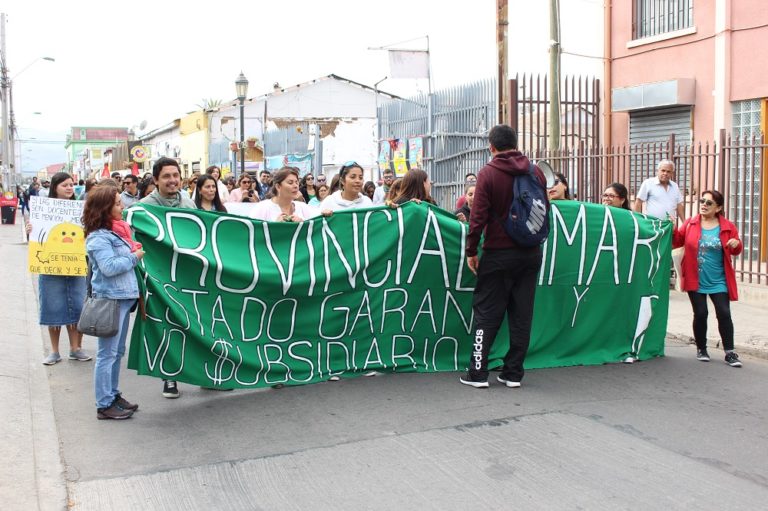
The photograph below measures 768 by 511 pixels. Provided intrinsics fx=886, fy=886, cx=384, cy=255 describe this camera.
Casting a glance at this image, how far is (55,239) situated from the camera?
8203mm

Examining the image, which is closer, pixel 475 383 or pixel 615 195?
pixel 475 383

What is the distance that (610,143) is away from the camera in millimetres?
17719

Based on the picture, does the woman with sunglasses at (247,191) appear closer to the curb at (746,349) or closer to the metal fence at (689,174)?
the metal fence at (689,174)

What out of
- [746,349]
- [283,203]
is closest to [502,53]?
[746,349]

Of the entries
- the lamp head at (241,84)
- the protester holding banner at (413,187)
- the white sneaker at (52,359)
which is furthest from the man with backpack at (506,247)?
the lamp head at (241,84)

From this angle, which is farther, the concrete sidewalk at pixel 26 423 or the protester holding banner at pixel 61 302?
the protester holding banner at pixel 61 302

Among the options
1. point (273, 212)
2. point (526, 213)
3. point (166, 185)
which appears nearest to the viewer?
point (526, 213)

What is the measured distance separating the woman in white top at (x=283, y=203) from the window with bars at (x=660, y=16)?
430 inches

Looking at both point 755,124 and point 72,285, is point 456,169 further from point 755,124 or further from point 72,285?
point 72,285

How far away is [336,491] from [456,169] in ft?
45.4

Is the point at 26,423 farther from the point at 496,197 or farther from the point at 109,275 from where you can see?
the point at 496,197

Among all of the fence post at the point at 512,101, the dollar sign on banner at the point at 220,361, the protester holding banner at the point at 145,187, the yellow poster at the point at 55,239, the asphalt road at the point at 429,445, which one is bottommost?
the asphalt road at the point at 429,445

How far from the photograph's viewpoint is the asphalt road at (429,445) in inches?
183

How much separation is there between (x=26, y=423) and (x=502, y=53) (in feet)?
Result: 37.8
